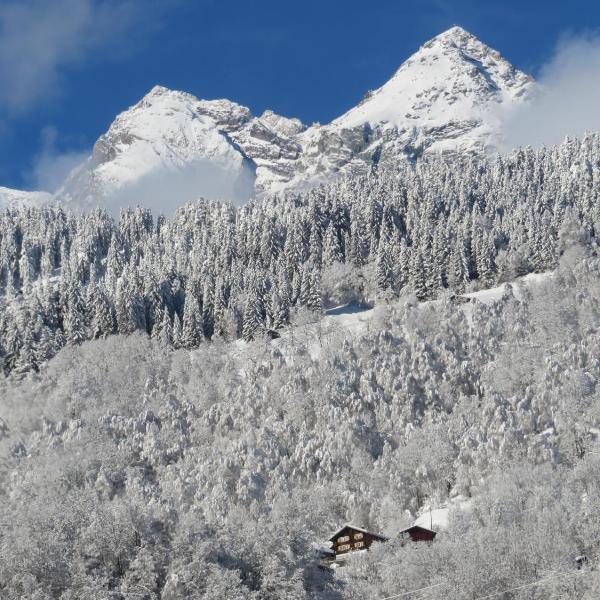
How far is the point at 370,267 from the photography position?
164750 mm

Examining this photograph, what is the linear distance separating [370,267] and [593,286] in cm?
3947

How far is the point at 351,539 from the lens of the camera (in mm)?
92250

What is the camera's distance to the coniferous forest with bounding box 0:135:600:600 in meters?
65.8

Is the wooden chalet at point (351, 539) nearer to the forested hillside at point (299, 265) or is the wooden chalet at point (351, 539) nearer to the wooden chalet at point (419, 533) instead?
the wooden chalet at point (419, 533)

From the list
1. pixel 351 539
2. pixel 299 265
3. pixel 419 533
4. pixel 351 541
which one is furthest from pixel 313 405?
pixel 299 265

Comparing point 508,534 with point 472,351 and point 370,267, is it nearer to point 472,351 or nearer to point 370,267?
point 472,351

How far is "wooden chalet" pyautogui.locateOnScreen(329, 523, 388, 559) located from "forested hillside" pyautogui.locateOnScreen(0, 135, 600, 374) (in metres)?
59.0

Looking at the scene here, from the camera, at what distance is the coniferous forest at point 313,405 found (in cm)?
6581

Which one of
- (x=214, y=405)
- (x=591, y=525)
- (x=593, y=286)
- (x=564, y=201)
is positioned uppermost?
(x=564, y=201)

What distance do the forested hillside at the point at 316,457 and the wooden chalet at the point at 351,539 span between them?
2314 millimetres

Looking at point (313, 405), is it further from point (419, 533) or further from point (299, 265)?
point (299, 265)

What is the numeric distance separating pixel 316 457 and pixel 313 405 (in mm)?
11701

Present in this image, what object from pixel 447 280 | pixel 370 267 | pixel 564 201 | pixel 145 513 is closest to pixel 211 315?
pixel 370 267

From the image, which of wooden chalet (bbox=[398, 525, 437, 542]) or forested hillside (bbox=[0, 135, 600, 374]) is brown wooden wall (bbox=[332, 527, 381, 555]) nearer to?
wooden chalet (bbox=[398, 525, 437, 542])
